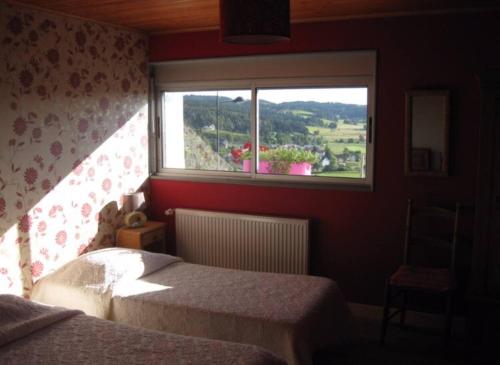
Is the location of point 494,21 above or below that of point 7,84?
above

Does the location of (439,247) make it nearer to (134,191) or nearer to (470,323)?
(470,323)

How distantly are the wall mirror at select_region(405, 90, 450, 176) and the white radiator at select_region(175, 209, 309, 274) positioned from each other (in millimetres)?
968

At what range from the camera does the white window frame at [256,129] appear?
3.90 m

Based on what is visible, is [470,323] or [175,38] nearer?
[470,323]

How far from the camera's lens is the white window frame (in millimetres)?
3900

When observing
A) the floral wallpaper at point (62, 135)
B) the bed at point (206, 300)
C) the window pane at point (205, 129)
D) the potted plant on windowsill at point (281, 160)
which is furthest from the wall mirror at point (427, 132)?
the floral wallpaper at point (62, 135)

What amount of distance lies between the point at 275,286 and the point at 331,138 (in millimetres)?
1400

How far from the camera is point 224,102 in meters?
4.48

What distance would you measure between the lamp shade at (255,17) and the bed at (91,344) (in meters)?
1.48

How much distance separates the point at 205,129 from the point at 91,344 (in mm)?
2504

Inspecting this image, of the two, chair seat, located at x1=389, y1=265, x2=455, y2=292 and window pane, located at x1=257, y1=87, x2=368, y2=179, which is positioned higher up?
window pane, located at x1=257, y1=87, x2=368, y2=179

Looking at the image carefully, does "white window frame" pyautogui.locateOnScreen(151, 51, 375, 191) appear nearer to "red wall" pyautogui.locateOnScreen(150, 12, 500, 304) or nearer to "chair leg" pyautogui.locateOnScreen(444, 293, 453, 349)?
"red wall" pyautogui.locateOnScreen(150, 12, 500, 304)

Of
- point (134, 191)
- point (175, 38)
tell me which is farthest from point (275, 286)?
point (175, 38)

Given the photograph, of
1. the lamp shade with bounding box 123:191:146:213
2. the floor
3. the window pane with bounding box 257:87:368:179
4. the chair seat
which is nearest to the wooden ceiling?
the window pane with bounding box 257:87:368:179
